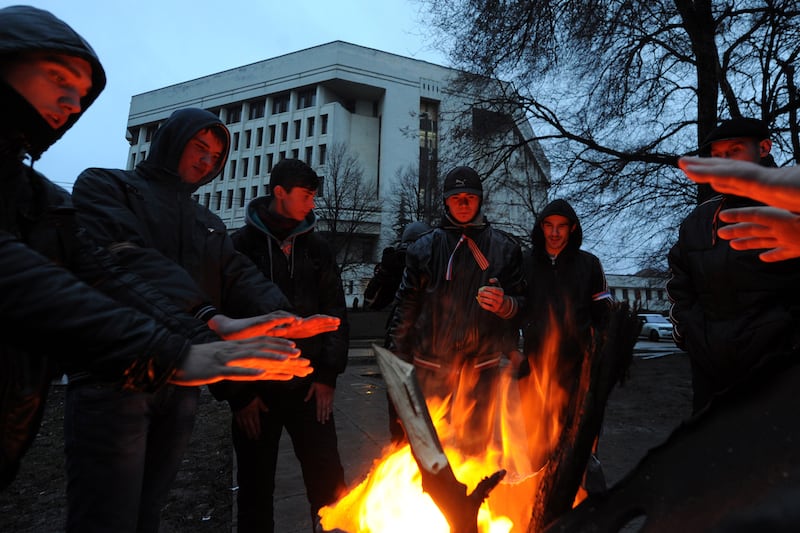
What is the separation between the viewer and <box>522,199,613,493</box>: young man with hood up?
3351 mm

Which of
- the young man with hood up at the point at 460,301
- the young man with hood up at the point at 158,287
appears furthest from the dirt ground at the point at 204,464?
the young man with hood up at the point at 460,301

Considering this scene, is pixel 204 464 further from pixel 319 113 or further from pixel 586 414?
pixel 319 113

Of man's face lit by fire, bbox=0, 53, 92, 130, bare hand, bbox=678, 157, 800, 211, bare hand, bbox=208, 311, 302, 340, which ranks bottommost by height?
bare hand, bbox=208, 311, 302, 340

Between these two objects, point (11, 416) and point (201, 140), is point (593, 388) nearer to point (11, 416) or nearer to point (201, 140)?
point (11, 416)

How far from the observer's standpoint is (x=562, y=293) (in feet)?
11.4

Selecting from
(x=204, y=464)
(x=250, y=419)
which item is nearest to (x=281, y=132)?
(x=204, y=464)

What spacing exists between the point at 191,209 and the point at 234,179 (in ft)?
168

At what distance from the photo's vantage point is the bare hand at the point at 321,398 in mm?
2596

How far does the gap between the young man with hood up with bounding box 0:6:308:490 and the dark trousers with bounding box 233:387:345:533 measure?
1105mm

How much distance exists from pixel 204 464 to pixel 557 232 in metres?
3.78

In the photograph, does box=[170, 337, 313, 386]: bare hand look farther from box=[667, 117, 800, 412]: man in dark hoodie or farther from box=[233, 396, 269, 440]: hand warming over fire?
box=[667, 117, 800, 412]: man in dark hoodie

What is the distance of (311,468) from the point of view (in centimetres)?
254

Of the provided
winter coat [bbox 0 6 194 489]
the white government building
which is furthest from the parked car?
winter coat [bbox 0 6 194 489]

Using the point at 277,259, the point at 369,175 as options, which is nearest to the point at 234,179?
the point at 369,175
